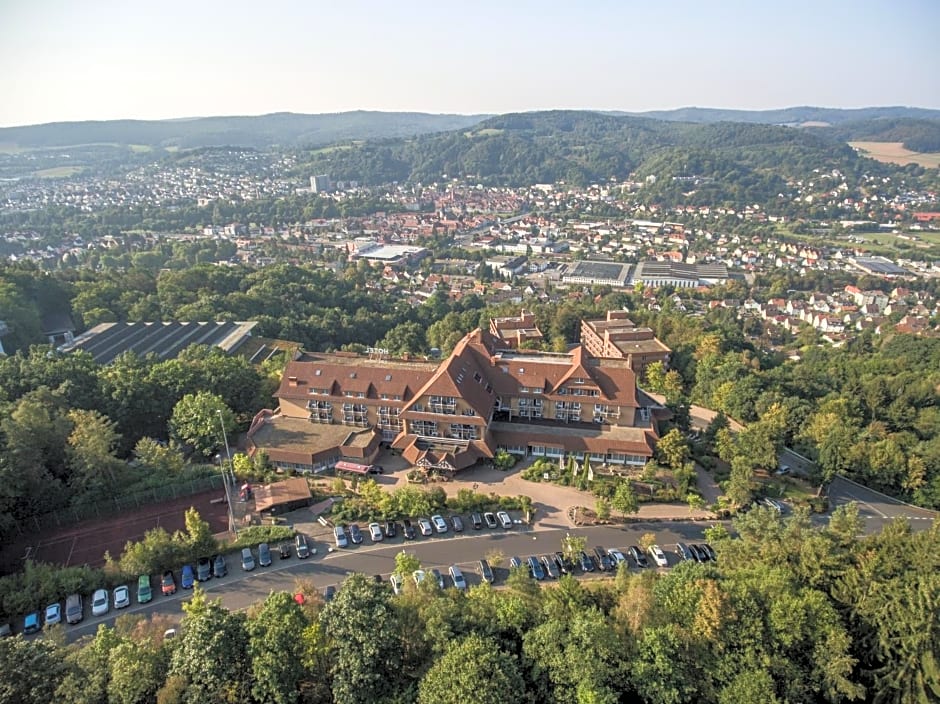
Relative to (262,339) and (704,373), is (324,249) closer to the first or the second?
(262,339)

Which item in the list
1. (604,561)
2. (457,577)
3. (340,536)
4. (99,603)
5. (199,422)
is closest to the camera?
(99,603)

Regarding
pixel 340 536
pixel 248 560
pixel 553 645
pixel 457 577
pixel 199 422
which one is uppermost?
pixel 553 645

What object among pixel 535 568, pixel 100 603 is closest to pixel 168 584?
pixel 100 603

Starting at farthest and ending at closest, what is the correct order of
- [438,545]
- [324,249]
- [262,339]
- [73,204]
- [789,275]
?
[73,204] < [324,249] < [789,275] < [262,339] < [438,545]

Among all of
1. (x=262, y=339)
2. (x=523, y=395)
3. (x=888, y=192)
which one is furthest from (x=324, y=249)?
(x=888, y=192)

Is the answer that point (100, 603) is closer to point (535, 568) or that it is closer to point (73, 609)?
point (73, 609)

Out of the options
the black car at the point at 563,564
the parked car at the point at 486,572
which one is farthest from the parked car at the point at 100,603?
the black car at the point at 563,564
